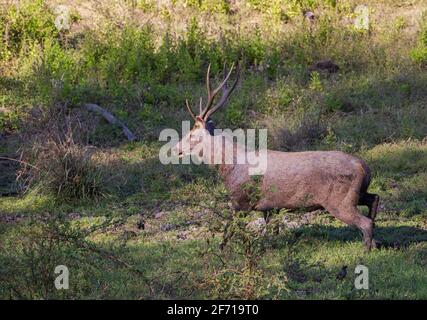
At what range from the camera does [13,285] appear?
702 centimetres

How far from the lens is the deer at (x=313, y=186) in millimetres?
8328

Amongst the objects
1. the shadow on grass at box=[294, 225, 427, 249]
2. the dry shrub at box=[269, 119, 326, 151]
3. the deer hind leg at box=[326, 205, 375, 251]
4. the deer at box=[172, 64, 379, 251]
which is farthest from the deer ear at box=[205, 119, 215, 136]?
the dry shrub at box=[269, 119, 326, 151]

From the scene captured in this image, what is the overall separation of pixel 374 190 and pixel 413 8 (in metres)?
5.53

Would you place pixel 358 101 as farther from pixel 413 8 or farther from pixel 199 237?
pixel 199 237

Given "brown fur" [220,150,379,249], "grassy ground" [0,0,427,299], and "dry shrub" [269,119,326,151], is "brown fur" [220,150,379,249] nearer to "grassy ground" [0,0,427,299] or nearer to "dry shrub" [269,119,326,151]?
"grassy ground" [0,0,427,299]

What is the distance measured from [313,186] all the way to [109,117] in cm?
461

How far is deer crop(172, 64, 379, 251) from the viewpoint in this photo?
833 cm

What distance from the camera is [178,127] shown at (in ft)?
40.2

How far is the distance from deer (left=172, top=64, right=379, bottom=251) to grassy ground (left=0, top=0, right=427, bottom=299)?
249 millimetres

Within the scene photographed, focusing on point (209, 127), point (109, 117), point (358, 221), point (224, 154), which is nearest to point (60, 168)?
point (209, 127)

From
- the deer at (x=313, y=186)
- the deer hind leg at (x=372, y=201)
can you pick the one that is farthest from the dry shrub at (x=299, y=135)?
the deer hind leg at (x=372, y=201)

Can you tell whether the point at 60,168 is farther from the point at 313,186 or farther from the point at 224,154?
the point at 313,186

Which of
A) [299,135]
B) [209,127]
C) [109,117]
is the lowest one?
[299,135]

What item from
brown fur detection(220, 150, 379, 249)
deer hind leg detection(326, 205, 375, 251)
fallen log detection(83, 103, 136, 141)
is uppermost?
fallen log detection(83, 103, 136, 141)
